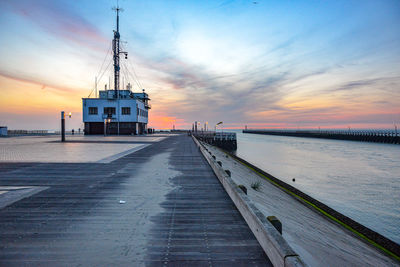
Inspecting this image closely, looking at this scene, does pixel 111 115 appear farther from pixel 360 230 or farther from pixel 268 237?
pixel 268 237

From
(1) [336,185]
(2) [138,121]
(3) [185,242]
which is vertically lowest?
(1) [336,185]

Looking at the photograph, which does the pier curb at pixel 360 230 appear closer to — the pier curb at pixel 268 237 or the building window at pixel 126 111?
the pier curb at pixel 268 237

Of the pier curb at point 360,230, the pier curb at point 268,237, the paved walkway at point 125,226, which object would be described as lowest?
the pier curb at point 360,230

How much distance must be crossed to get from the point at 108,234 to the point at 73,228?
87 cm

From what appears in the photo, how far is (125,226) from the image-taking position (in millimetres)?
4305

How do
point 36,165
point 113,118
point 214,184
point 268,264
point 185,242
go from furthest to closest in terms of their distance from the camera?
point 113,118
point 36,165
point 214,184
point 185,242
point 268,264

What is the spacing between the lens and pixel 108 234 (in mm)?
3979

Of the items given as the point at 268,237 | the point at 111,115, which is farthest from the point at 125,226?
the point at 111,115

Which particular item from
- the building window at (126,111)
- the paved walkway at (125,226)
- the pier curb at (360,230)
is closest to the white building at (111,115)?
the building window at (126,111)

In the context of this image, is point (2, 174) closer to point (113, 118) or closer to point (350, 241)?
point (350, 241)

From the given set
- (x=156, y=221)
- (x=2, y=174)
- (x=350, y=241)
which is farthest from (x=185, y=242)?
(x=2, y=174)

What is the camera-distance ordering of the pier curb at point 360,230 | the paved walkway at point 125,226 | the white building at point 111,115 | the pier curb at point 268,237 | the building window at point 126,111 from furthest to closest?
the building window at point 126,111 < the white building at point 111,115 < the pier curb at point 360,230 < the paved walkway at point 125,226 < the pier curb at point 268,237

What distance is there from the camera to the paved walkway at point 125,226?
3.29 m

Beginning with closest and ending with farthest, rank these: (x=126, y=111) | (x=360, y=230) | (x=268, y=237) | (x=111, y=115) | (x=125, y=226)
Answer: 1. (x=268, y=237)
2. (x=125, y=226)
3. (x=360, y=230)
4. (x=111, y=115)
5. (x=126, y=111)
